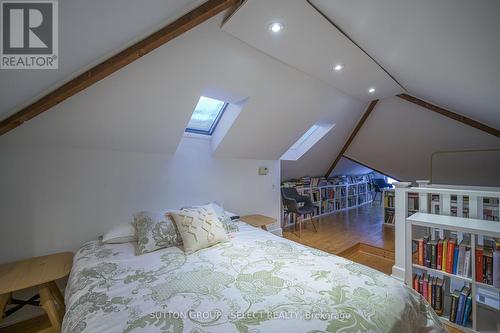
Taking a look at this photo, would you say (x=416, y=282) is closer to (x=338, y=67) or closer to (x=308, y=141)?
(x=338, y=67)

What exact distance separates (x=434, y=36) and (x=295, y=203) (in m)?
3.13

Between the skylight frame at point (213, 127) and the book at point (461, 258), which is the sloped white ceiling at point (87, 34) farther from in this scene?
the book at point (461, 258)

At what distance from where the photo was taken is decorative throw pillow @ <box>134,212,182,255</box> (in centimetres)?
175

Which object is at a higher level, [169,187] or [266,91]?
[266,91]

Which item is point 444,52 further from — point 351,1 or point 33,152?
point 33,152

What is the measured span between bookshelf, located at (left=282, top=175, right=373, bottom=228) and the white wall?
2.34 meters

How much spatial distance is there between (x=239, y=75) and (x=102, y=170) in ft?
5.92

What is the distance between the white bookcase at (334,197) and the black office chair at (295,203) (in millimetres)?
242

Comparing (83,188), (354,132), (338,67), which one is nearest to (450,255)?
(338,67)

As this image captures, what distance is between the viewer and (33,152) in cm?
189

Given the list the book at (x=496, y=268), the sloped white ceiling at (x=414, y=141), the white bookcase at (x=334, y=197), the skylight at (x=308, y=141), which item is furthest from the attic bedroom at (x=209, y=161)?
the white bookcase at (x=334, y=197)

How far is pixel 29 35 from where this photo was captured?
111 cm

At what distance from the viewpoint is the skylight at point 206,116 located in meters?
2.76

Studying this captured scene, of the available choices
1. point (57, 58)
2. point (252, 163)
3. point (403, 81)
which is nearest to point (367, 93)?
point (403, 81)
